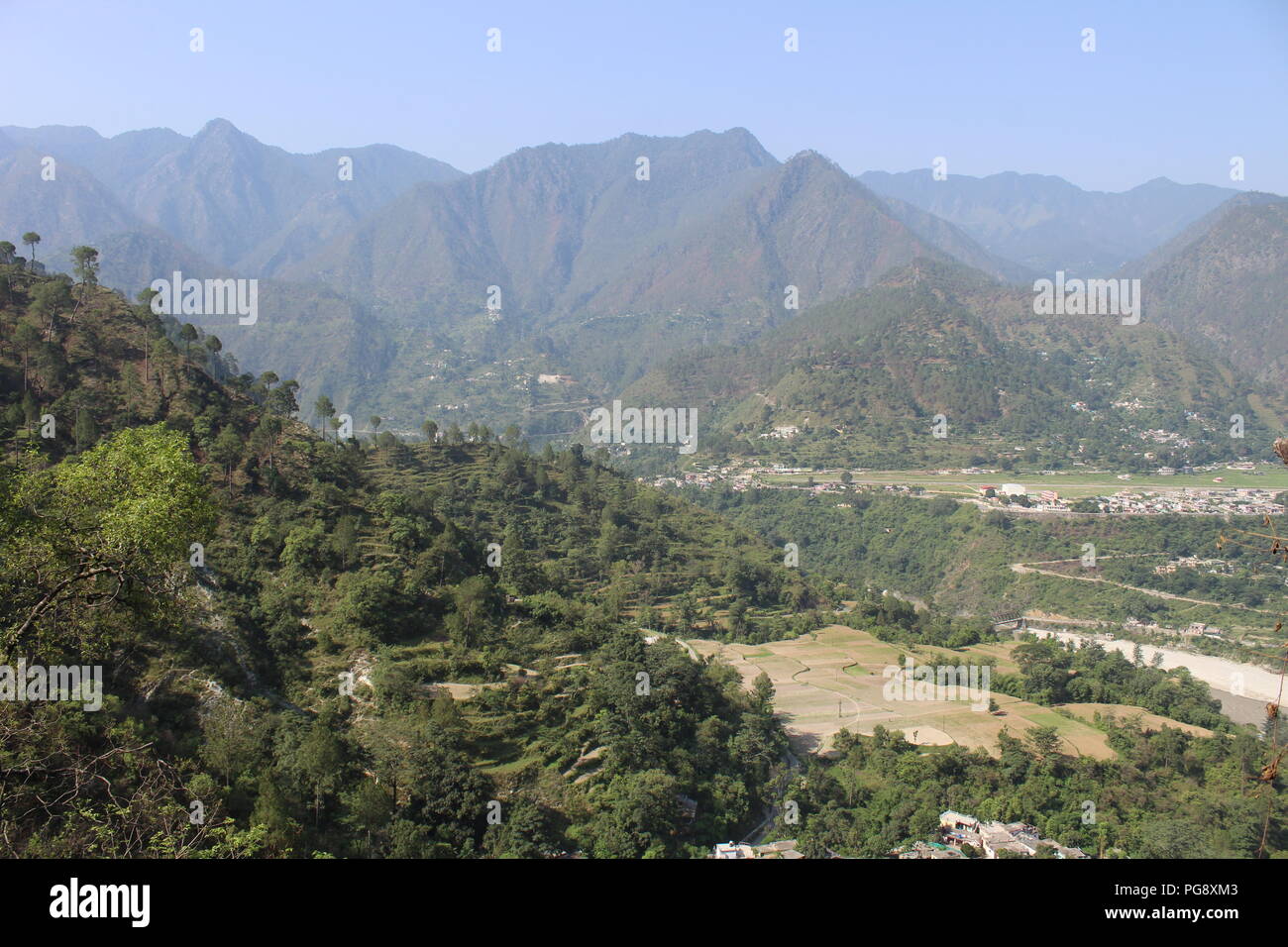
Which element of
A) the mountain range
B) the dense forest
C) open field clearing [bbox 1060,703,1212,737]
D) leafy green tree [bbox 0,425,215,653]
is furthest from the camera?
the mountain range

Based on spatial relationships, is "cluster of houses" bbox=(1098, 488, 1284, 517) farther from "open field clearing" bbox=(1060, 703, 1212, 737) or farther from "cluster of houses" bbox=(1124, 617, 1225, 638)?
"open field clearing" bbox=(1060, 703, 1212, 737)

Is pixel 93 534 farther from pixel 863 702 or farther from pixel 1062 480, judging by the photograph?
pixel 1062 480

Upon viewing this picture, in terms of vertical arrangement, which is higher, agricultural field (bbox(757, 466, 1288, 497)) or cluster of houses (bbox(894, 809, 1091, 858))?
agricultural field (bbox(757, 466, 1288, 497))

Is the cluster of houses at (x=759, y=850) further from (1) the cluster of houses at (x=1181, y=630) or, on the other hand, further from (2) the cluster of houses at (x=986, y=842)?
(1) the cluster of houses at (x=1181, y=630)

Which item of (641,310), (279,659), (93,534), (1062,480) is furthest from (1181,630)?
(641,310)

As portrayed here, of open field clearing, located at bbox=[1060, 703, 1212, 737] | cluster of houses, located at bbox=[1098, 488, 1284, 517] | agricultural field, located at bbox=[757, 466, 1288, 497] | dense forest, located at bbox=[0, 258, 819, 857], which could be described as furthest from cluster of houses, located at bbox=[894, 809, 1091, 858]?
agricultural field, located at bbox=[757, 466, 1288, 497]

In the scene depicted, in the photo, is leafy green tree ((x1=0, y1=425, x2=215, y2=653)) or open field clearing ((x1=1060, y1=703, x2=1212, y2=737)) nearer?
leafy green tree ((x1=0, y1=425, x2=215, y2=653))

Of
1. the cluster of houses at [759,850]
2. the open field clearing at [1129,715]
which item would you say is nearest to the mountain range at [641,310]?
the open field clearing at [1129,715]
